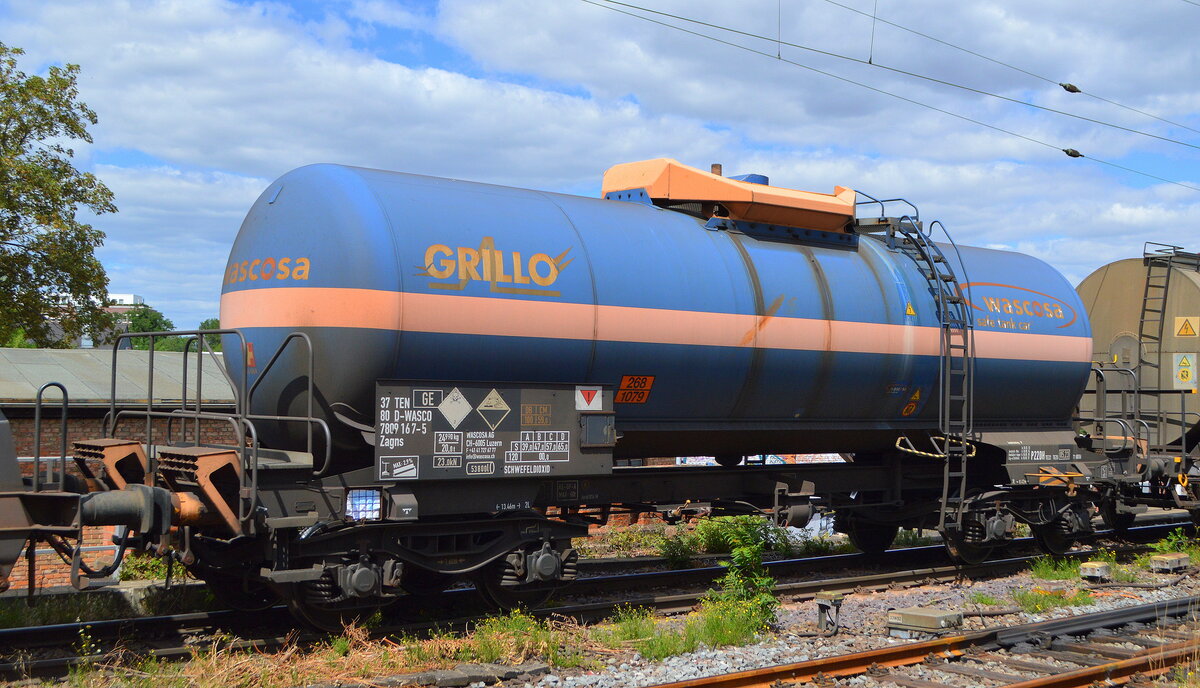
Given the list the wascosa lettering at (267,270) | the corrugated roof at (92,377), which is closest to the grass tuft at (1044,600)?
the wascosa lettering at (267,270)

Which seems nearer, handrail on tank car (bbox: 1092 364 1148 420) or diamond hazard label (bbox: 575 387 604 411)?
diamond hazard label (bbox: 575 387 604 411)

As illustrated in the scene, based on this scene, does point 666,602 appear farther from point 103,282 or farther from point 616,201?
point 103,282

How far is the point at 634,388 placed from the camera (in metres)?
9.90

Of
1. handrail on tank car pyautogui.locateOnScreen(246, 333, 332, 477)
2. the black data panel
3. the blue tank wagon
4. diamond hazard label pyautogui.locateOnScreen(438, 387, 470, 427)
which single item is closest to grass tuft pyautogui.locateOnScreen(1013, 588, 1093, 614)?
the blue tank wagon

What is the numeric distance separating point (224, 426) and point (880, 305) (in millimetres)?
13536

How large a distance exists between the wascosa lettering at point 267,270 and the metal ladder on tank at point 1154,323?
42.4 feet

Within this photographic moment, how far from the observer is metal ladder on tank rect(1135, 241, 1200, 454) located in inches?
626

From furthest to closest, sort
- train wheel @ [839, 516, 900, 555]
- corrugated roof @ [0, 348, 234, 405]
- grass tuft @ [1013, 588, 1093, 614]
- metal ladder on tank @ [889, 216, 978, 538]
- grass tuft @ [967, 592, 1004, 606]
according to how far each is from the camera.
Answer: corrugated roof @ [0, 348, 234, 405] < train wheel @ [839, 516, 900, 555] < metal ladder on tank @ [889, 216, 978, 538] < grass tuft @ [967, 592, 1004, 606] < grass tuft @ [1013, 588, 1093, 614]

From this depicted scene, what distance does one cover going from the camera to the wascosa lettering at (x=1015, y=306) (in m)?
12.8

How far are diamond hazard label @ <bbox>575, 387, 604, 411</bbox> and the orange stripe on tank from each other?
51 cm

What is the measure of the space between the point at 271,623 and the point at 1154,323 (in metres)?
13.7

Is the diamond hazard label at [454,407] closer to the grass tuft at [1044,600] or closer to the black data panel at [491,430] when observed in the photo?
the black data panel at [491,430]

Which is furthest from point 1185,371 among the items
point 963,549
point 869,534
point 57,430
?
point 57,430

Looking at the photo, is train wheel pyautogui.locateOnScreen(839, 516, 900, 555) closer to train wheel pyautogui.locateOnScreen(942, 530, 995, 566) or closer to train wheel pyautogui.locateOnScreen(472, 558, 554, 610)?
train wheel pyautogui.locateOnScreen(942, 530, 995, 566)
